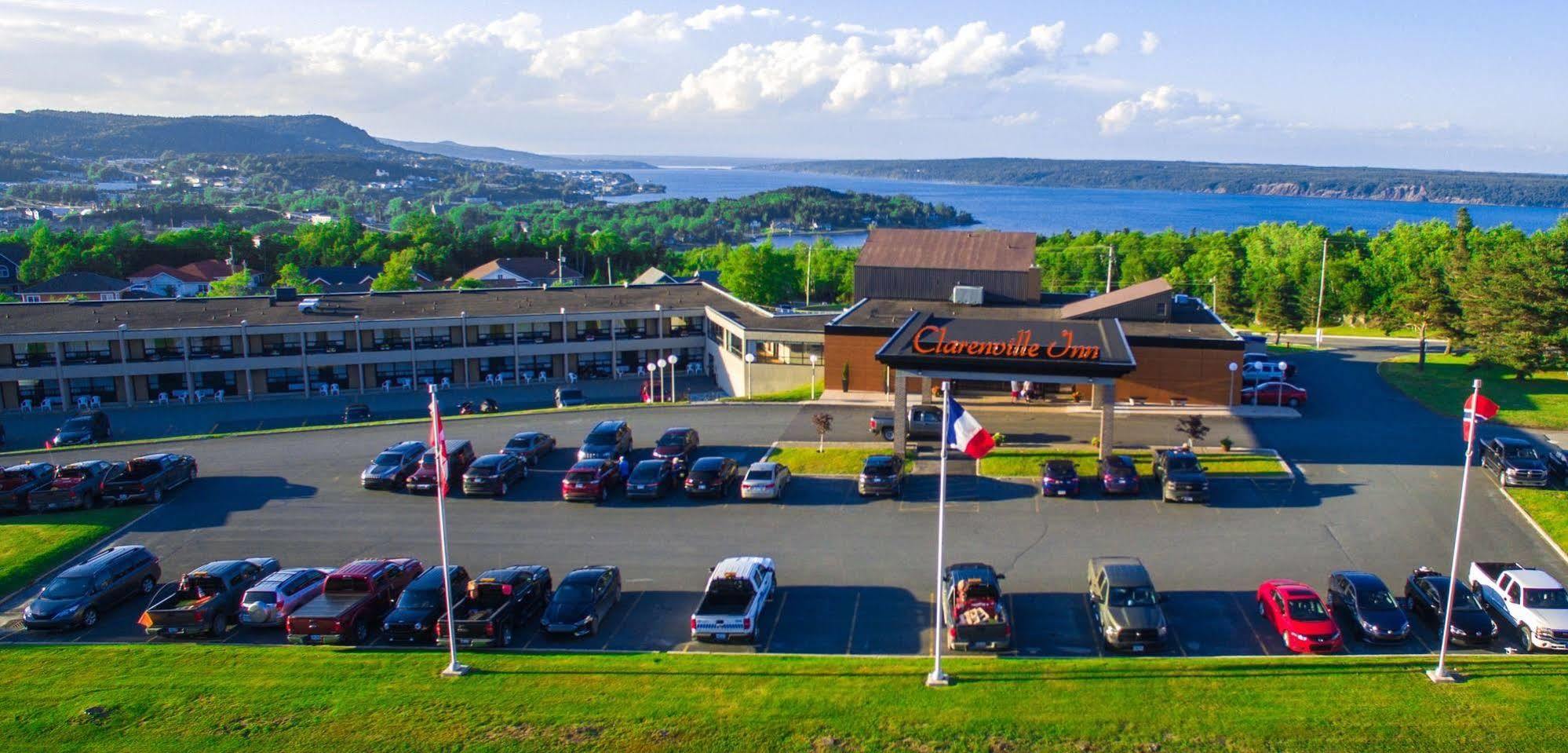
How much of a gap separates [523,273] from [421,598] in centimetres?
9673

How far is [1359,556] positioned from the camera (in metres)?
29.0

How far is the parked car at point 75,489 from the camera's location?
35.0m

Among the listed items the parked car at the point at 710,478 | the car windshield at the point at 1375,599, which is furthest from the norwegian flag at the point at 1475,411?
the parked car at the point at 710,478

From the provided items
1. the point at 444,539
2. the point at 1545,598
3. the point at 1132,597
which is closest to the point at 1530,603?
the point at 1545,598

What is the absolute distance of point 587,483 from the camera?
116 ft

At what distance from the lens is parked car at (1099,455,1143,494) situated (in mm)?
34312

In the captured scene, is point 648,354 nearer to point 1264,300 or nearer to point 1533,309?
point 1264,300

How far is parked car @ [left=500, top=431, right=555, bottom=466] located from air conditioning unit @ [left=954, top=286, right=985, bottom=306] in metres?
23.3

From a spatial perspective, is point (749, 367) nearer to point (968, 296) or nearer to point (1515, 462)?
Answer: point (968, 296)

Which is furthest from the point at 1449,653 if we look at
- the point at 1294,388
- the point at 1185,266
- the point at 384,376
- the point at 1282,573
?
the point at 1185,266

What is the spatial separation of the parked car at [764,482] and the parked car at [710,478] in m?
0.64

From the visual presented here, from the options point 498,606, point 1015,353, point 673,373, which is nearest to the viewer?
point 498,606

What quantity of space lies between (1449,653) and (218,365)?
200 feet

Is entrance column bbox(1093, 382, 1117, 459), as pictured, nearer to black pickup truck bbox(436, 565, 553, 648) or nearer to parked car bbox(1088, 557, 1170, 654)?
parked car bbox(1088, 557, 1170, 654)
